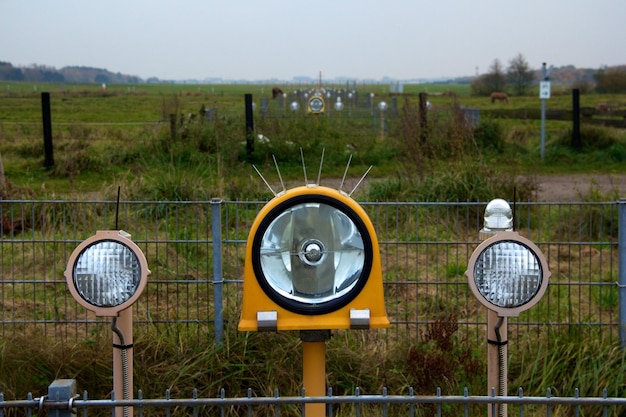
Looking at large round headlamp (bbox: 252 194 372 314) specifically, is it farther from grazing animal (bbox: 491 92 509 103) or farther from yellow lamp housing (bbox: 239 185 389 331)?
grazing animal (bbox: 491 92 509 103)

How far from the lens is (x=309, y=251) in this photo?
10.2ft

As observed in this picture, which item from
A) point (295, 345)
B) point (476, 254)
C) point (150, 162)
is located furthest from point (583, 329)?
point (150, 162)

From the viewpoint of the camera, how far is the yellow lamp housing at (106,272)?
3.16 meters

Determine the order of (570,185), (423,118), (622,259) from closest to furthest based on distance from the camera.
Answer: (622,259) < (423,118) < (570,185)

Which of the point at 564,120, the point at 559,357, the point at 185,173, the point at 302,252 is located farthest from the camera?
the point at 564,120

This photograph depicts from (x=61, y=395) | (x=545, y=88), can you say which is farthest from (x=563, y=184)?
(x=61, y=395)

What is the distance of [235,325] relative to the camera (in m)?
5.29

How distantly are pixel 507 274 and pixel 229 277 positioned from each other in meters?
3.57

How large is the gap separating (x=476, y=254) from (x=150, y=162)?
1022 cm

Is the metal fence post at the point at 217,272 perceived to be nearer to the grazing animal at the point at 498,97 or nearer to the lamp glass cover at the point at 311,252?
the lamp glass cover at the point at 311,252

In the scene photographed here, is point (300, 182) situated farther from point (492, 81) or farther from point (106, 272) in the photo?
point (492, 81)

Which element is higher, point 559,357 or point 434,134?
point 434,134

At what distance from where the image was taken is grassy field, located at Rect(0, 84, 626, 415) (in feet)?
16.3

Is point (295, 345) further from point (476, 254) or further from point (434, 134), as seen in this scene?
point (434, 134)
